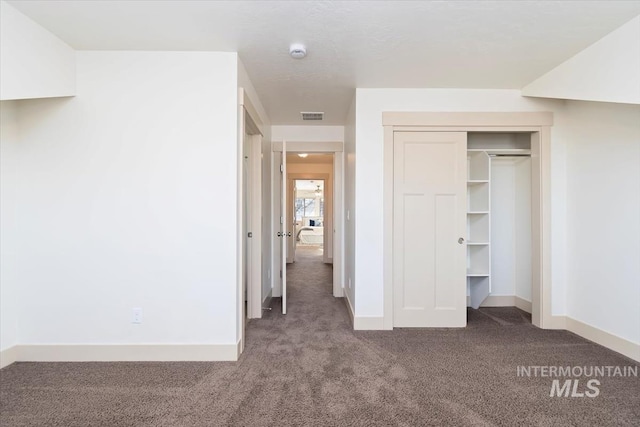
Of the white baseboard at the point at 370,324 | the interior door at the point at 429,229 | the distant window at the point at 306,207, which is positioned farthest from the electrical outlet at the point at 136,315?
the distant window at the point at 306,207

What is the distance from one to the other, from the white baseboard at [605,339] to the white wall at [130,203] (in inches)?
128

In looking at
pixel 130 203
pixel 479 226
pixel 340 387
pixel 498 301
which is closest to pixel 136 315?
pixel 130 203

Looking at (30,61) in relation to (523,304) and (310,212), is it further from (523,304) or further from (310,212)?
(310,212)

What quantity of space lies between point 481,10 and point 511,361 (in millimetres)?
2594

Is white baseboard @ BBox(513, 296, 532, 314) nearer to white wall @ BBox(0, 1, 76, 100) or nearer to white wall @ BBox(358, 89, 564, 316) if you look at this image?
white wall @ BBox(358, 89, 564, 316)

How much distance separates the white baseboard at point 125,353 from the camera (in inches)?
94.7

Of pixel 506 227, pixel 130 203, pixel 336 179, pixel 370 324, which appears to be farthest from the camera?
pixel 336 179

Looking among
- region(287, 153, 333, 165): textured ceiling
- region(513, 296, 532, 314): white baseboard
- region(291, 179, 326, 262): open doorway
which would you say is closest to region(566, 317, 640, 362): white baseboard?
region(513, 296, 532, 314): white baseboard

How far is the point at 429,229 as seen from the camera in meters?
3.16

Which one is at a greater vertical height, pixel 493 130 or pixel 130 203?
pixel 493 130

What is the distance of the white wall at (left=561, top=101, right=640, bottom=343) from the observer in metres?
2.47

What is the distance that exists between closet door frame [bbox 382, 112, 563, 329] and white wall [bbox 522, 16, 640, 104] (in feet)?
1.52

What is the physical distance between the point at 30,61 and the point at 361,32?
92.2 inches

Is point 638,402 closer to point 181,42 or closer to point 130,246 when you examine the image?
point 130,246
